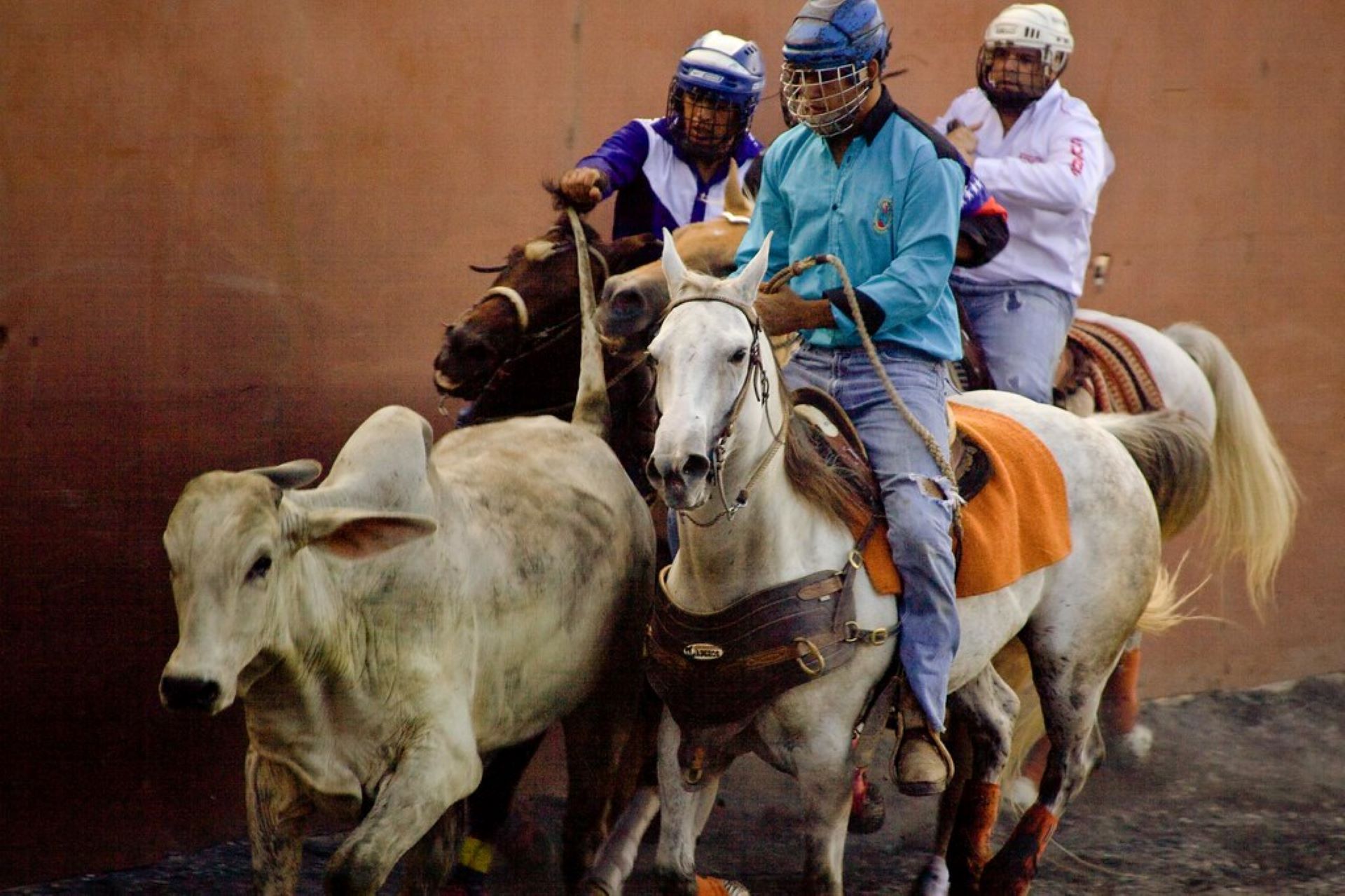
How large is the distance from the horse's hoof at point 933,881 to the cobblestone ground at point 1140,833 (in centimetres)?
45

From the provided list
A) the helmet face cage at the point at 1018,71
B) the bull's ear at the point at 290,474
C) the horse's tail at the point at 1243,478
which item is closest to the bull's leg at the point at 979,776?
the bull's ear at the point at 290,474

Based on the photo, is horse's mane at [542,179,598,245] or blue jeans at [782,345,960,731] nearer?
blue jeans at [782,345,960,731]

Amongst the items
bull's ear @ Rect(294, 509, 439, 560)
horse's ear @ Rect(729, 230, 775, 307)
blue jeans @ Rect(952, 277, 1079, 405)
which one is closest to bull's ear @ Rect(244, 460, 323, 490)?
bull's ear @ Rect(294, 509, 439, 560)

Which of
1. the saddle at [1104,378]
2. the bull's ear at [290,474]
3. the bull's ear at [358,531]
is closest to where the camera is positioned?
the bull's ear at [358,531]

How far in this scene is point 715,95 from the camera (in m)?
5.23

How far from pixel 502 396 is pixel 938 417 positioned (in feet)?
4.49

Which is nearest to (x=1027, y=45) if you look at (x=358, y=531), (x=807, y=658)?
→ (x=807, y=658)

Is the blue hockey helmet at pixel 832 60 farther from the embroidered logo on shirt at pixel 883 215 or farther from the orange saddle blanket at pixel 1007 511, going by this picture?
the orange saddle blanket at pixel 1007 511

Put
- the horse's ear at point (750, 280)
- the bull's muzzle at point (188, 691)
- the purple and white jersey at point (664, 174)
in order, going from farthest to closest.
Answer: the purple and white jersey at point (664, 174) → the horse's ear at point (750, 280) → the bull's muzzle at point (188, 691)

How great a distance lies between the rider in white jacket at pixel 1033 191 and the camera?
6234 mm

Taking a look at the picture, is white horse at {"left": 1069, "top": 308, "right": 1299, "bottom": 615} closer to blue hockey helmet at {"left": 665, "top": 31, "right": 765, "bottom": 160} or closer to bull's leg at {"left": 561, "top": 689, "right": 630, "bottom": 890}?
blue hockey helmet at {"left": 665, "top": 31, "right": 765, "bottom": 160}

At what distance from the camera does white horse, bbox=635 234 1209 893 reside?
3.80 meters

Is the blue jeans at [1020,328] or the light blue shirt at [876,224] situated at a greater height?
the light blue shirt at [876,224]

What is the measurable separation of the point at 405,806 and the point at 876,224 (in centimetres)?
188
